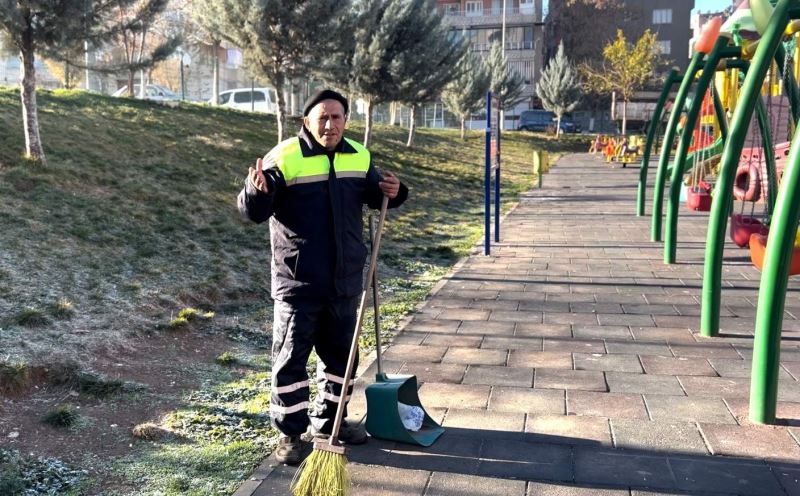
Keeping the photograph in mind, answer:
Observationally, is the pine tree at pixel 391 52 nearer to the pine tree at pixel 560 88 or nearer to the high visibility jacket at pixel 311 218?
the high visibility jacket at pixel 311 218

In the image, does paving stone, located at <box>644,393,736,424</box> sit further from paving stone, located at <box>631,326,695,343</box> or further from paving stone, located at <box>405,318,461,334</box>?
paving stone, located at <box>405,318,461,334</box>

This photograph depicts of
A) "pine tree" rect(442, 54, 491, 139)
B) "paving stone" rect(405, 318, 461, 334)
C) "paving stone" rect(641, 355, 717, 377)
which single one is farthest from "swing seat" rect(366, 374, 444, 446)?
"pine tree" rect(442, 54, 491, 139)

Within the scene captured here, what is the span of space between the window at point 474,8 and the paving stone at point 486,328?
56.5m

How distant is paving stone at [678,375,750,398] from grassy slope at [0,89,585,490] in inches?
98.9

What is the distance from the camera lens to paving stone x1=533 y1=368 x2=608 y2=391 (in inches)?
172

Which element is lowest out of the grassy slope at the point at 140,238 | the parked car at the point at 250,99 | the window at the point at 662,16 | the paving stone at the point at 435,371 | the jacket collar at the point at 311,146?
the paving stone at the point at 435,371

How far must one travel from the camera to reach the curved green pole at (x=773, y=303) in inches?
143

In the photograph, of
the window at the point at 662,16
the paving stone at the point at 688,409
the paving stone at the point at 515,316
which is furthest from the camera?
the window at the point at 662,16

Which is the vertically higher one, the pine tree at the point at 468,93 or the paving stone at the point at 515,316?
the pine tree at the point at 468,93

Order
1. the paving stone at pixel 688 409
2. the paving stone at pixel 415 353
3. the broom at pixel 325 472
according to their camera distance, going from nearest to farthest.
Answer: the broom at pixel 325 472, the paving stone at pixel 688 409, the paving stone at pixel 415 353

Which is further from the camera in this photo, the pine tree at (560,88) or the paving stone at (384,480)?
the pine tree at (560,88)

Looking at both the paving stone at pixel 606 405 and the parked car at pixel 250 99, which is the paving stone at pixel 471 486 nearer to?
the paving stone at pixel 606 405

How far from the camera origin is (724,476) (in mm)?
3174

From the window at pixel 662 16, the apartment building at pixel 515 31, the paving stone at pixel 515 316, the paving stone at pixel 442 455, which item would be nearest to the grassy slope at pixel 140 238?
the paving stone at pixel 442 455
